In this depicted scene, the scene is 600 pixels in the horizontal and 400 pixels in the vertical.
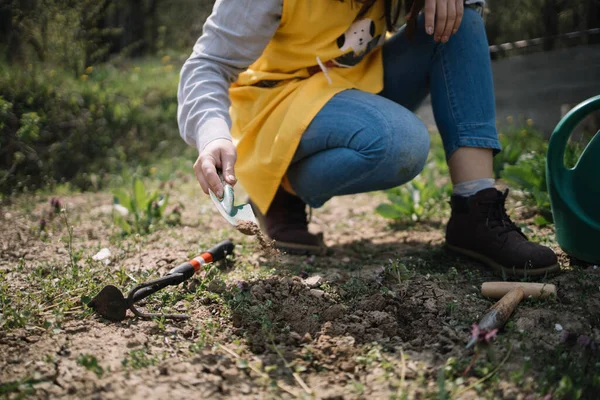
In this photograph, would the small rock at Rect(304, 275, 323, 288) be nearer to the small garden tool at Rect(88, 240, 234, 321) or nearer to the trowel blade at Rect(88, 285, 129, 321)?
the small garden tool at Rect(88, 240, 234, 321)

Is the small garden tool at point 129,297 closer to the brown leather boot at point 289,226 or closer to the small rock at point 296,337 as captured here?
the small rock at point 296,337

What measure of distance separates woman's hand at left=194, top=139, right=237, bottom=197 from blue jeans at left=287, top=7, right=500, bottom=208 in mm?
467

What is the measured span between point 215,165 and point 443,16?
93 centimetres

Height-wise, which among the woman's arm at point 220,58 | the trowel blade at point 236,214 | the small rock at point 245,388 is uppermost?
the woman's arm at point 220,58

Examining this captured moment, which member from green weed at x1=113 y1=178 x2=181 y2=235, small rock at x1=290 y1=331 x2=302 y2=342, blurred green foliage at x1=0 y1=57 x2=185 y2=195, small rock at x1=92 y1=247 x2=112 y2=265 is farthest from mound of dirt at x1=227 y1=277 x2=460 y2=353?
blurred green foliage at x1=0 y1=57 x2=185 y2=195

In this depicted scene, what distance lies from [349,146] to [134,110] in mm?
2839

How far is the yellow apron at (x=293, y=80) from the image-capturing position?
6.11 ft

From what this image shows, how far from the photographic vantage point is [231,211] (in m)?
1.46

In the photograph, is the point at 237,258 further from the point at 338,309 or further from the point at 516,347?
the point at 516,347

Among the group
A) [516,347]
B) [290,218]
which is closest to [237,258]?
[290,218]

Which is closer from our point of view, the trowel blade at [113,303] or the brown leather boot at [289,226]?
the trowel blade at [113,303]

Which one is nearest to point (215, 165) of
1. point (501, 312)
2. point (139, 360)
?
A: point (139, 360)

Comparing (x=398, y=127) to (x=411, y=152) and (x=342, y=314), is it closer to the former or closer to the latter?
(x=411, y=152)

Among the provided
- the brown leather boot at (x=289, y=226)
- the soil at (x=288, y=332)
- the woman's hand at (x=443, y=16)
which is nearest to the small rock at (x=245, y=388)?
the soil at (x=288, y=332)
